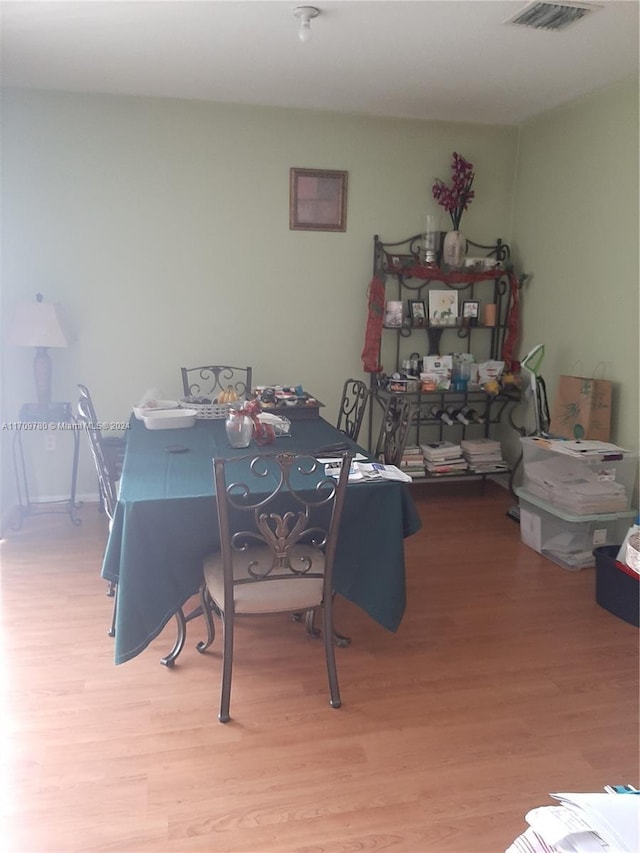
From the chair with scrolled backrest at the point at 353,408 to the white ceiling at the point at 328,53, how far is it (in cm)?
165

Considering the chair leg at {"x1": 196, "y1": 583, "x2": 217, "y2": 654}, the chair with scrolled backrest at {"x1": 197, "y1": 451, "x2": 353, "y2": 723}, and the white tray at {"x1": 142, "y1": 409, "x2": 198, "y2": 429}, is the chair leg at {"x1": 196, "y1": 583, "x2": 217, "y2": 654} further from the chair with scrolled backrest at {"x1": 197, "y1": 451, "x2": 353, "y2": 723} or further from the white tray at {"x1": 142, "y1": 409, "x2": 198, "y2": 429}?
the white tray at {"x1": 142, "y1": 409, "x2": 198, "y2": 429}

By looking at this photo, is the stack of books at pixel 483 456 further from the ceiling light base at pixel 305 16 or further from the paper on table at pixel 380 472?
the ceiling light base at pixel 305 16

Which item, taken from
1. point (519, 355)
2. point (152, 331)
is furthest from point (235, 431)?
point (519, 355)

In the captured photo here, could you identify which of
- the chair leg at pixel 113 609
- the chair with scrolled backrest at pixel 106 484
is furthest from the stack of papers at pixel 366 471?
the chair leg at pixel 113 609

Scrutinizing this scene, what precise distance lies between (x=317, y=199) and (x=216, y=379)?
1354mm

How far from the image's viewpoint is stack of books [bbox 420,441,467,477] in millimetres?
4289

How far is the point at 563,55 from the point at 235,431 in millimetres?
2411

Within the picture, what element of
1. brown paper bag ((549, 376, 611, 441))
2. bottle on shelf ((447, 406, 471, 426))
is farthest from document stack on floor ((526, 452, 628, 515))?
bottle on shelf ((447, 406, 471, 426))

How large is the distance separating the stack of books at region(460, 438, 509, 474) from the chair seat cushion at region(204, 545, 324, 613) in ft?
7.67

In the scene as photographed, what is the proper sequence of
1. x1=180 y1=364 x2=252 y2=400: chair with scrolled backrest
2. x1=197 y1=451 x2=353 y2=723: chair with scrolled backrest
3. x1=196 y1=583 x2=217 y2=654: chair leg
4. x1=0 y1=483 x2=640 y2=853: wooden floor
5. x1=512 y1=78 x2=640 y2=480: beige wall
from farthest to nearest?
x1=180 y1=364 x2=252 y2=400: chair with scrolled backrest, x1=512 y1=78 x2=640 y2=480: beige wall, x1=196 y1=583 x2=217 y2=654: chair leg, x1=197 y1=451 x2=353 y2=723: chair with scrolled backrest, x1=0 y1=483 x2=640 y2=853: wooden floor

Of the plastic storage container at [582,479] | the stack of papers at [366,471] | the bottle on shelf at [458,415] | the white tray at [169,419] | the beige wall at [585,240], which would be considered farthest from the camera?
the bottle on shelf at [458,415]

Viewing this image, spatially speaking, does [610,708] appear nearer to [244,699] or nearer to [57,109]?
[244,699]

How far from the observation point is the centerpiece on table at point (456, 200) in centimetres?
418

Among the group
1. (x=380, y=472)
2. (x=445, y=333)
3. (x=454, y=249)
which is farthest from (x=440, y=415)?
(x=380, y=472)
